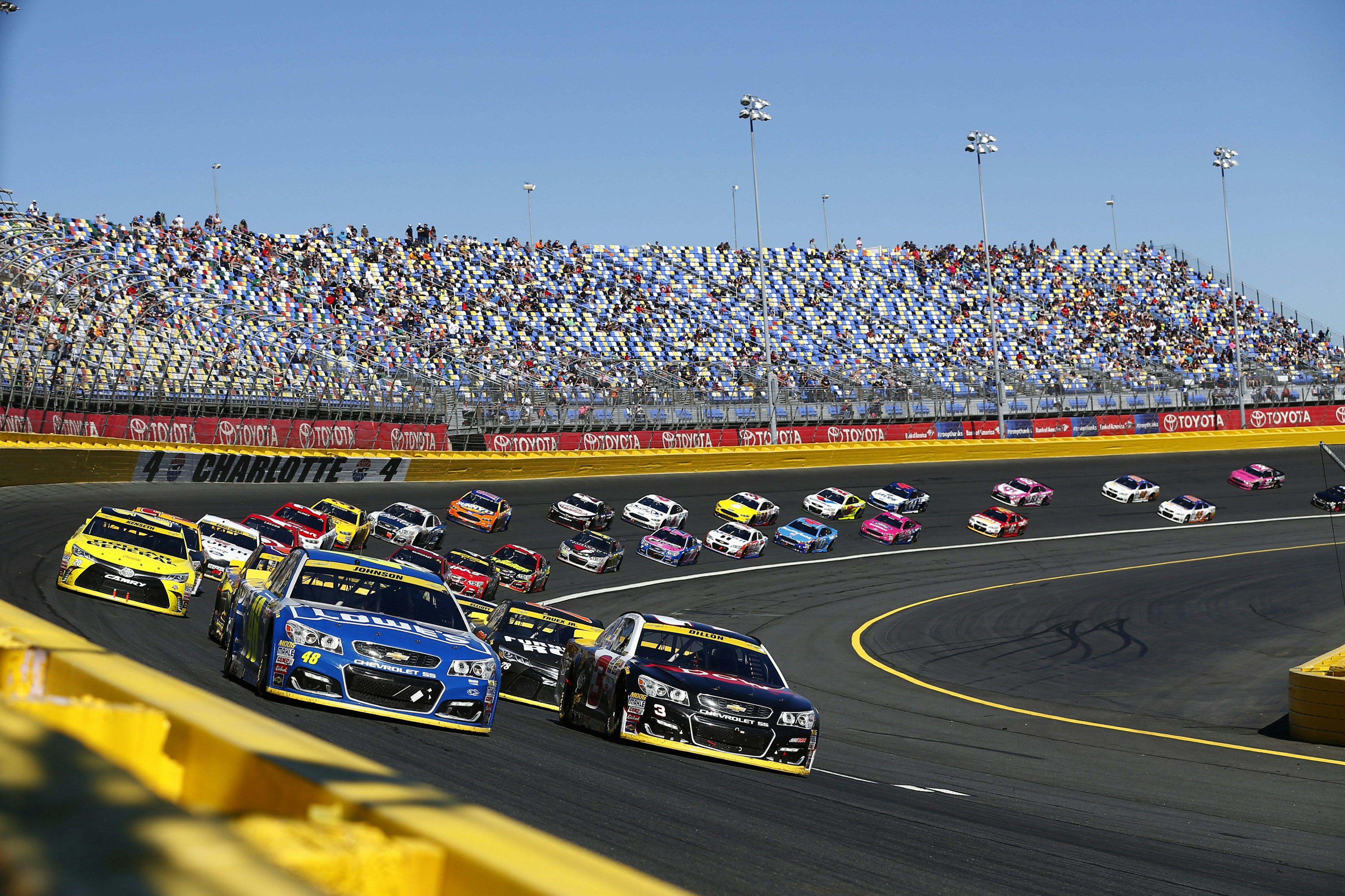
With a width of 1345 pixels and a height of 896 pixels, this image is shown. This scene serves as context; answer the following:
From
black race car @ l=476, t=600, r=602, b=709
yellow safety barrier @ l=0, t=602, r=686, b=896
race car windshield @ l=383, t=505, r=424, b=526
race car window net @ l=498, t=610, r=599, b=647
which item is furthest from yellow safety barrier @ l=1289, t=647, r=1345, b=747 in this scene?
race car windshield @ l=383, t=505, r=424, b=526

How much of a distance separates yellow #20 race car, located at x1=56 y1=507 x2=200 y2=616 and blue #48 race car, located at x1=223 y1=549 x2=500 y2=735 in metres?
7.67

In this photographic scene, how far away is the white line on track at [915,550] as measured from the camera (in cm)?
2952

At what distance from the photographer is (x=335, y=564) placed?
11.0 meters

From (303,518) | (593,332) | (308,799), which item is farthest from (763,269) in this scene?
(308,799)

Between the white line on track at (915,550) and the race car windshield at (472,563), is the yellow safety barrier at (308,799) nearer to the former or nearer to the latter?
the white line on track at (915,550)

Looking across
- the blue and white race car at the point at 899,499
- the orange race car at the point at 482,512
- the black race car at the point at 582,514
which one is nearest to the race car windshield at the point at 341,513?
the orange race car at the point at 482,512

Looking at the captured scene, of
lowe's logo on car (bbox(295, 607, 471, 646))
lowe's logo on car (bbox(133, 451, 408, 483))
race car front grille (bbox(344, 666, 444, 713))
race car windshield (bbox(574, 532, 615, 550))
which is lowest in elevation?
race car windshield (bbox(574, 532, 615, 550))

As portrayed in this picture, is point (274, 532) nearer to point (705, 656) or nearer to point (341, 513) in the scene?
point (341, 513)

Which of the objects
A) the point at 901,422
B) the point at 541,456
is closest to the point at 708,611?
the point at 541,456

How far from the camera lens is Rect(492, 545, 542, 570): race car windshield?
27953 mm

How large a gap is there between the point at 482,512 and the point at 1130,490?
957 inches

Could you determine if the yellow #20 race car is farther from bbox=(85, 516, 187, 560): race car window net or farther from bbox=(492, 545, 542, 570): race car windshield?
bbox=(492, 545, 542, 570): race car windshield

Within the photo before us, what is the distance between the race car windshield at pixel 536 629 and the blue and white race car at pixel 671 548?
54.9ft

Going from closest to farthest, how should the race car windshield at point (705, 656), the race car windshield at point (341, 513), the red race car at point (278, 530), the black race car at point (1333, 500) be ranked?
the race car windshield at point (705, 656), the red race car at point (278, 530), the race car windshield at point (341, 513), the black race car at point (1333, 500)
